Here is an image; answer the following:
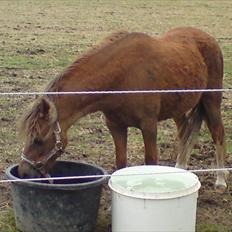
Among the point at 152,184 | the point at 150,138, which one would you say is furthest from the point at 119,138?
the point at 152,184

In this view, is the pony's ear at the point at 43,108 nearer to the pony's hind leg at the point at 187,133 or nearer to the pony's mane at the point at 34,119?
the pony's mane at the point at 34,119

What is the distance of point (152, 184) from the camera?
15.7 feet

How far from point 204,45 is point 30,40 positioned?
30.1ft

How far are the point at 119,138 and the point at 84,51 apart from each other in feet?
25.9

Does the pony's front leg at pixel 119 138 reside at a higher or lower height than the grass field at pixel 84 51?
higher

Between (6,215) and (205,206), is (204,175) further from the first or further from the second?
(6,215)

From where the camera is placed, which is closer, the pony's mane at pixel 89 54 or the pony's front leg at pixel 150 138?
the pony's mane at pixel 89 54

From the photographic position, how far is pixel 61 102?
16.4 ft

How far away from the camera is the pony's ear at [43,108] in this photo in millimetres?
4820

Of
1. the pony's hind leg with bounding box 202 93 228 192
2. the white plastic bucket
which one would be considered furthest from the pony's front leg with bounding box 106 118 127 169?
the pony's hind leg with bounding box 202 93 228 192

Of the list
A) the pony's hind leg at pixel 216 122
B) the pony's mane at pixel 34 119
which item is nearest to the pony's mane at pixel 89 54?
the pony's mane at pixel 34 119

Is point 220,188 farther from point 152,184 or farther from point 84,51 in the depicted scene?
point 84,51

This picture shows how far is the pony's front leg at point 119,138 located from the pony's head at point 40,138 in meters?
0.78

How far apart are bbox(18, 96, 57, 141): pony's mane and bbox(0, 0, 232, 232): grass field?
0.94m
